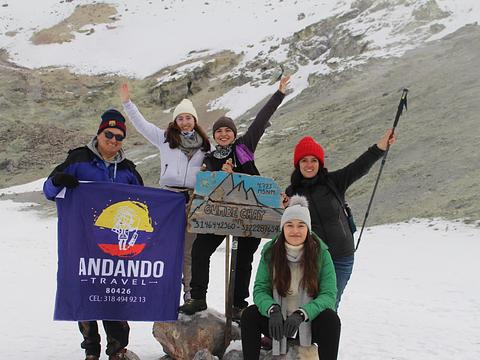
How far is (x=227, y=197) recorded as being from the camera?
5316 millimetres

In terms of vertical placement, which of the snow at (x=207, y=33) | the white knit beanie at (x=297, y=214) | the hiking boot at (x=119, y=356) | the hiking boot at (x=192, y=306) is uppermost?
the snow at (x=207, y=33)

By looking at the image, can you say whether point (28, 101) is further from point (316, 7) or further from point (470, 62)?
point (470, 62)

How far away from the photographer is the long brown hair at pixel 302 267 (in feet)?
14.7

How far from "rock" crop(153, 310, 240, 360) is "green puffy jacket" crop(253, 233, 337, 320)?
1199 mm

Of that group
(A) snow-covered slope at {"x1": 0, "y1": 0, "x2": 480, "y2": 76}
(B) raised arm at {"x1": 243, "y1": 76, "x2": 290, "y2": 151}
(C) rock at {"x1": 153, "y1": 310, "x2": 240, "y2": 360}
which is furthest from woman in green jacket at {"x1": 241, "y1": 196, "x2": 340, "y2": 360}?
(A) snow-covered slope at {"x1": 0, "y1": 0, "x2": 480, "y2": 76}

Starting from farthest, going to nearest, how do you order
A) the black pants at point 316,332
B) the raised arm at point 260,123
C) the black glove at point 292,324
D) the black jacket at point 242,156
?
the raised arm at point 260,123
the black jacket at point 242,156
the black pants at point 316,332
the black glove at point 292,324

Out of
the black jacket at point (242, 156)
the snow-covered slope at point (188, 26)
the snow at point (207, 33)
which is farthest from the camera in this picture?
the snow-covered slope at point (188, 26)

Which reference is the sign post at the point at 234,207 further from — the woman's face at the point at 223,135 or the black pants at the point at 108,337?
the black pants at the point at 108,337

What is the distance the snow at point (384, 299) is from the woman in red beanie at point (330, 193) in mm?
1558

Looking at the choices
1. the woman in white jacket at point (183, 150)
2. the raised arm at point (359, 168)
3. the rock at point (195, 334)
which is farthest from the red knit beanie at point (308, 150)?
the rock at point (195, 334)

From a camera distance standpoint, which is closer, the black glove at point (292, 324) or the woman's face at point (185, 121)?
the black glove at point (292, 324)

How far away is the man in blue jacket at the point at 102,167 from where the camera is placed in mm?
5250

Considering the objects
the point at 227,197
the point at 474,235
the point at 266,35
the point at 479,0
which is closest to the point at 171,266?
the point at 227,197

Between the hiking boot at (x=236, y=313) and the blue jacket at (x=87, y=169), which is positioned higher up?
the blue jacket at (x=87, y=169)
